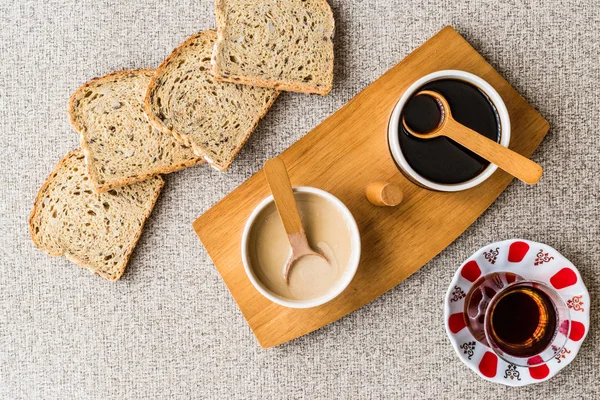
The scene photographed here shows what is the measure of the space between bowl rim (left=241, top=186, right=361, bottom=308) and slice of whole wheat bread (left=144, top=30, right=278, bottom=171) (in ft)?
0.56

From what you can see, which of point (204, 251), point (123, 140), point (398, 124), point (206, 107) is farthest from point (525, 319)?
point (123, 140)

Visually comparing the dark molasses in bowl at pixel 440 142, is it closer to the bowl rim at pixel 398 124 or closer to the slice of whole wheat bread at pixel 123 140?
the bowl rim at pixel 398 124

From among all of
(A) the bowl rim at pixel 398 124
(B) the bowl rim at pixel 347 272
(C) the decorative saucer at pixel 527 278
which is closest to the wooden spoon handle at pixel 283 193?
(B) the bowl rim at pixel 347 272

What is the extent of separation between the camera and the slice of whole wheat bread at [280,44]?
105 cm

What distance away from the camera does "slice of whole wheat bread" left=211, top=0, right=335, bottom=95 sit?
1.05 meters

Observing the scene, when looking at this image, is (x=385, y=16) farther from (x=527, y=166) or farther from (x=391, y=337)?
(x=391, y=337)

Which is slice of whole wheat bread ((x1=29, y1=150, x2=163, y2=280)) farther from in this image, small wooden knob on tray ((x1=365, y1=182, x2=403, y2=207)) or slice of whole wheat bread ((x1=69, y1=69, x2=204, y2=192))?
small wooden knob on tray ((x1=365, y1=182, x2=403, y2=207))

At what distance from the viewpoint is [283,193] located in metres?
0.84

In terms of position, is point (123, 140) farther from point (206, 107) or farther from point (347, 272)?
point (347, 272)

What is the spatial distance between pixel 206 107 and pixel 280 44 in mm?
195

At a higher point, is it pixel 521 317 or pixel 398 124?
pixel 398 124

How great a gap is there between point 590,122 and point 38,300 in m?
1.20

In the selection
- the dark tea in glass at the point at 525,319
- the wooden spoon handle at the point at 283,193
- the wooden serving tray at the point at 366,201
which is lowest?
the dark tea in glass at the point at 525,319

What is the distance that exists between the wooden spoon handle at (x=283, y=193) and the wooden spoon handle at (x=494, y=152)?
288 mm
